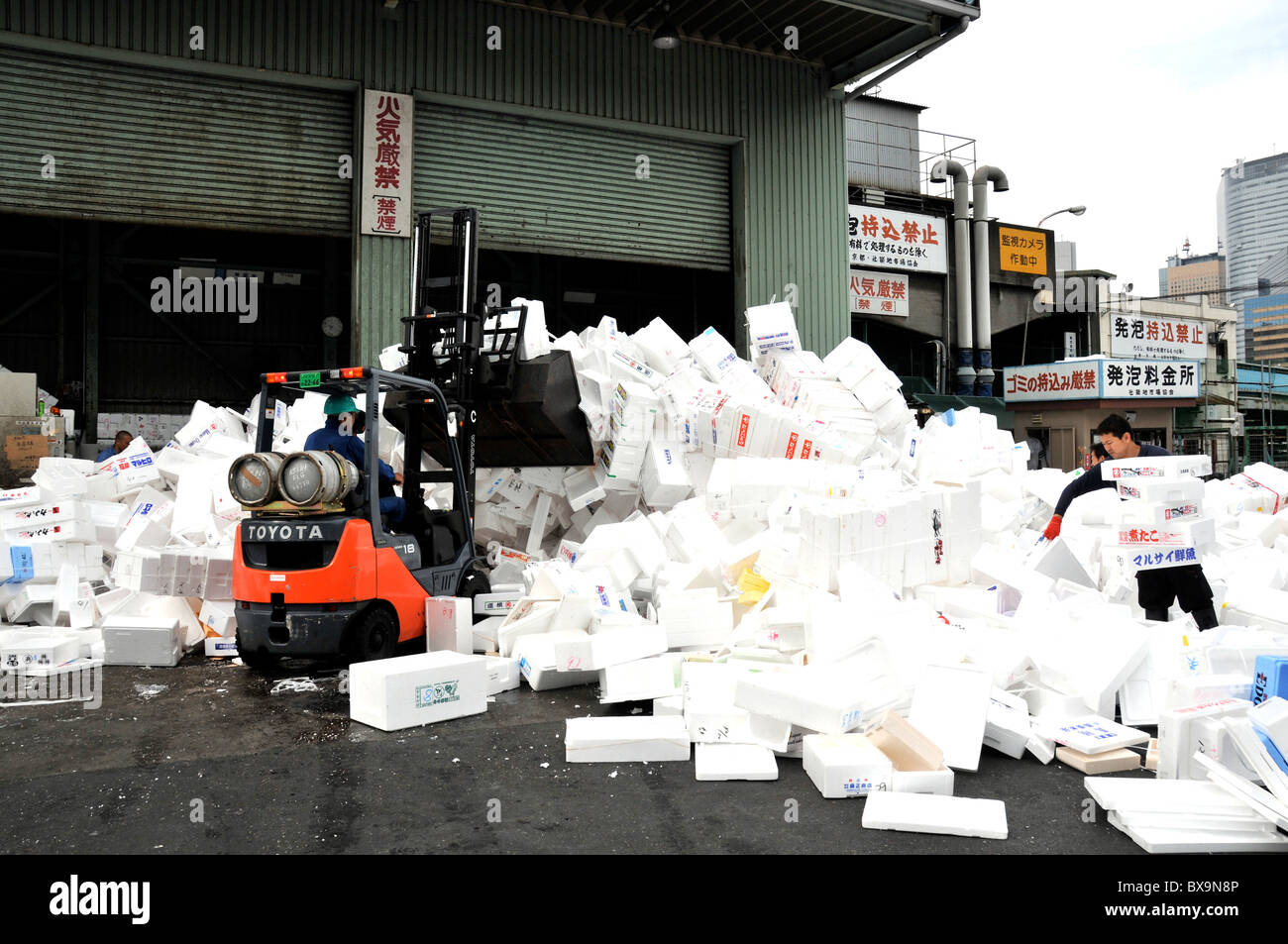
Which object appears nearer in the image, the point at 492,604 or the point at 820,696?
the point at 820,696

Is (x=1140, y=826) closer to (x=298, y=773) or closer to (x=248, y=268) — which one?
(x=298, y=773)

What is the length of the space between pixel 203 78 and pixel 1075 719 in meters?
11.6

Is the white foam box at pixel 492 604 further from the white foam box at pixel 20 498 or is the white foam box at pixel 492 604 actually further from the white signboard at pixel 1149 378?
the white signboard at pixel 1149 378

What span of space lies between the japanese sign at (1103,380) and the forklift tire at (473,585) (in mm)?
20754

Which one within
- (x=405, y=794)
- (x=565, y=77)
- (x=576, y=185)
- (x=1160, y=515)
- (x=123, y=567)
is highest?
(x=565, y=77)

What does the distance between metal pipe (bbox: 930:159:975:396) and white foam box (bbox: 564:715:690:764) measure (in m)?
21.3

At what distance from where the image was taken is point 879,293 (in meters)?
22.8

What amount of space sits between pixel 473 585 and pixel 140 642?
8.00ft

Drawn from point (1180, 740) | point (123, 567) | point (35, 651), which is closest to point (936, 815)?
point (1180, 740)

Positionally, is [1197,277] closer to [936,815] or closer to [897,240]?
[897,240]

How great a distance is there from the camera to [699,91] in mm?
14016

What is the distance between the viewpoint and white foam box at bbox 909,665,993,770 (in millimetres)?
4656

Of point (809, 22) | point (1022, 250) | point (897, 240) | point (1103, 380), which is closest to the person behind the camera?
point (809, 22)

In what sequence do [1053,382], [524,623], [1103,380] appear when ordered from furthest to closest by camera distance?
1. [1053,382]
2. [1103,380]
3. [524,623]
